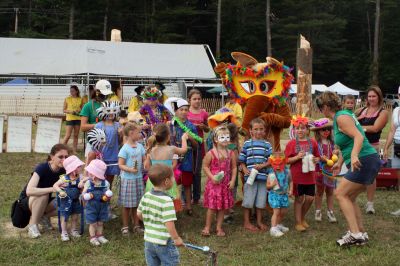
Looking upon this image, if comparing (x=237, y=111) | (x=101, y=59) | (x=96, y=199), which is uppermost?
(x=101, y=59)

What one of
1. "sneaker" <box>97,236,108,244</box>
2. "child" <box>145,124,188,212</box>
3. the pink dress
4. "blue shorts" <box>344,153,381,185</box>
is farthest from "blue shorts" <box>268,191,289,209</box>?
"sneaker" <box>97,236,108,244</box>

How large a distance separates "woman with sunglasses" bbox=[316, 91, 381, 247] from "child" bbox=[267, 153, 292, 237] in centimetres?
71

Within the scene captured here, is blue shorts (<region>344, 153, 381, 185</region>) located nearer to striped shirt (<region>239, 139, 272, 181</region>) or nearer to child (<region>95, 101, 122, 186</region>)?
striped shirt (<region>239, 139, 272, 181</region>)

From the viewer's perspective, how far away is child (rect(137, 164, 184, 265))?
3855 millimetres

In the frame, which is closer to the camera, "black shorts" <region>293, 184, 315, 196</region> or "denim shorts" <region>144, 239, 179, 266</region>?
"denim shorts" <region>144, 239, 179, 266</region>

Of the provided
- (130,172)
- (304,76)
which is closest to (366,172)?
(130,172)

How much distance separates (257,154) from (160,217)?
2348 millimetres

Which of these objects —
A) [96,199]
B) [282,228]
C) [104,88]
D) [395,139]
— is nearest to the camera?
[96,199]

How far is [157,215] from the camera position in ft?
12.8

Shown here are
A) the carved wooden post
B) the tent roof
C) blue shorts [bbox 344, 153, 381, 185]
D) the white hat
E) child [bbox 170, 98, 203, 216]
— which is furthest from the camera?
the carved wooden post

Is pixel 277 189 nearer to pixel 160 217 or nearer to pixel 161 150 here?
pixel 161 150

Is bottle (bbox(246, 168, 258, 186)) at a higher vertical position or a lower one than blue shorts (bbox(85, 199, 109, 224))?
higher

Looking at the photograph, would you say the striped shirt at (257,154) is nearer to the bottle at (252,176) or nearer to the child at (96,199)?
the bottle at (252,176)

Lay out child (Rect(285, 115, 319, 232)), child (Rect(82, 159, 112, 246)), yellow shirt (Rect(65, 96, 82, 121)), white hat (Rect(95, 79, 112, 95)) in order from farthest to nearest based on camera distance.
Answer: yellow shirt (Rect(65, 96, 82, 121)), white hat (Rect(95, 79, 112, 95)), child (Rect(285, 115, 319, 232)), child (Rect(82, 159, 112, 246))
